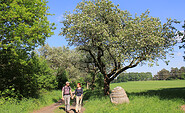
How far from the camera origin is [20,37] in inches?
548

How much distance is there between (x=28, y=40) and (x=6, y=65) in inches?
235

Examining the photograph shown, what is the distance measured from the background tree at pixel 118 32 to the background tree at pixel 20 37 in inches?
147

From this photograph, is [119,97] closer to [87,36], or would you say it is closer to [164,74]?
[87,36]

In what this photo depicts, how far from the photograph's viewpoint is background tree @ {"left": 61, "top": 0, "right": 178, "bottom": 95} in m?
16.4

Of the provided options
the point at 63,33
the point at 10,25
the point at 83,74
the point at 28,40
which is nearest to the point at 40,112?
the point at 28,40

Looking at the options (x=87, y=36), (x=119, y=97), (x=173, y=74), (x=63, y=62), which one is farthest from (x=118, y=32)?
(x=173, y=74)

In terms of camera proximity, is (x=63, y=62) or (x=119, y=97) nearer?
(x=119, y=97)

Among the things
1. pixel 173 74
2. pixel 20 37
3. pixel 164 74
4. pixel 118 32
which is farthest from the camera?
→ pixel 164 74

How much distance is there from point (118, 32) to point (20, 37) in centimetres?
1028

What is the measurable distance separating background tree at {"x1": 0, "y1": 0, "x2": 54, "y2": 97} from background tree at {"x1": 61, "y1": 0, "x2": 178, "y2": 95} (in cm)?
372

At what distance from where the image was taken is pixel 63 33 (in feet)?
64.2

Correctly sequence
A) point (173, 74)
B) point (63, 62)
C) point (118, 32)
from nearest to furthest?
1. point (118, 32)
2. point (63, 62)
3. point (173, 74)

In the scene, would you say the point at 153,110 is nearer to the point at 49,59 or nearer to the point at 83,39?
the point at 83,39

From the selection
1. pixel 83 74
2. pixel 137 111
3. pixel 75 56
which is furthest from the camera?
pixel 83 74
